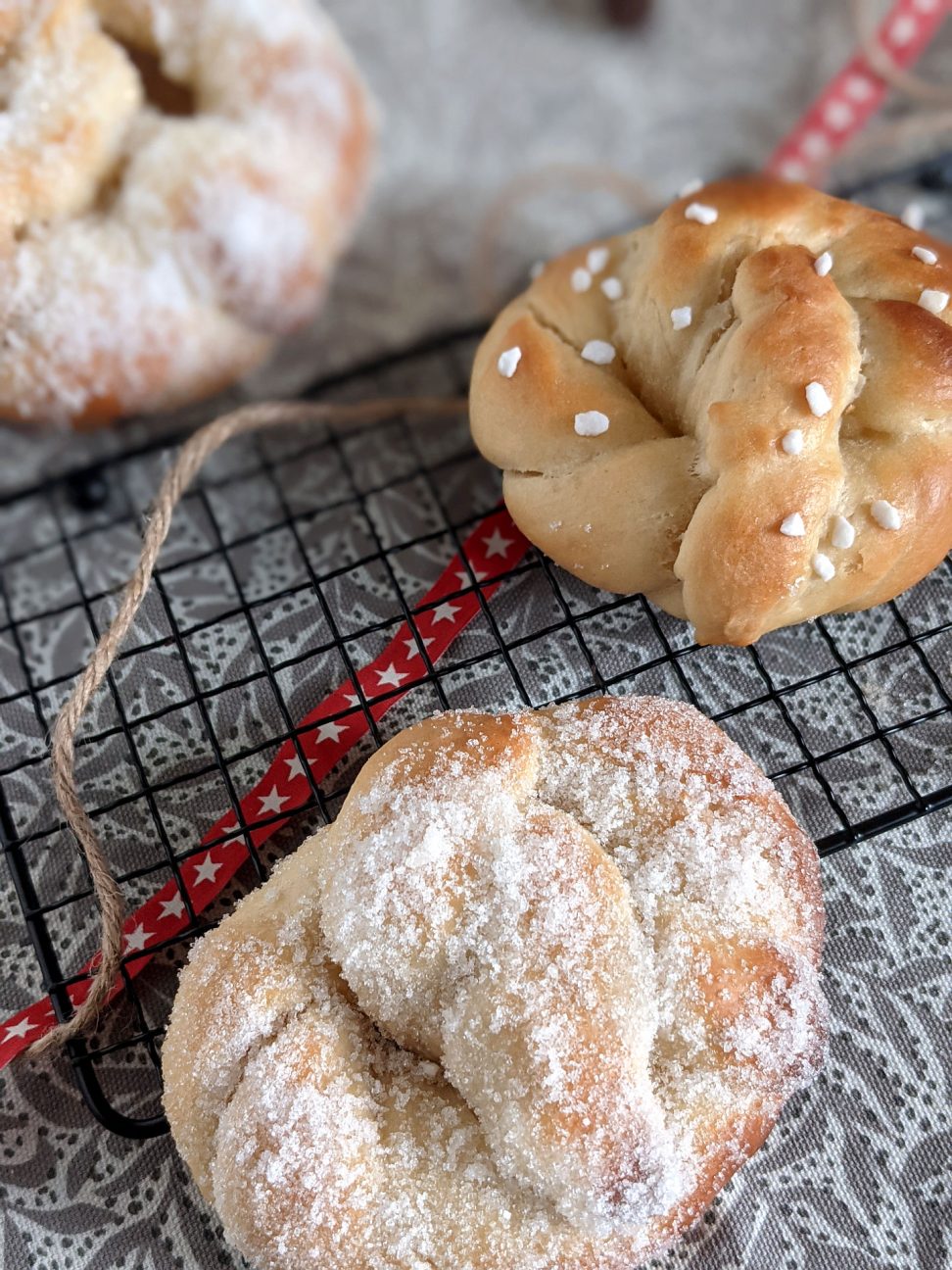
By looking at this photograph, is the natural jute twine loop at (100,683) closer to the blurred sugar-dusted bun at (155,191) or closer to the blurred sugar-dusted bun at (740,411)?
the blurred sugar-dusted bun at (155,191)

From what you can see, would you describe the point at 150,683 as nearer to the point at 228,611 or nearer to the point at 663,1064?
the point at 228,611

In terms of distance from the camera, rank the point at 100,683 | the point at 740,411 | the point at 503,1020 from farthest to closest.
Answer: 1. the point at 100,683
2. the point at 740,411
3. the point at 503,1020

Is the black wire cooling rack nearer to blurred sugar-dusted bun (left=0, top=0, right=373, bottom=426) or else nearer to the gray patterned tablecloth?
the gray patterned tablecloth

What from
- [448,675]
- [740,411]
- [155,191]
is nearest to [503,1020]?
[448,675]

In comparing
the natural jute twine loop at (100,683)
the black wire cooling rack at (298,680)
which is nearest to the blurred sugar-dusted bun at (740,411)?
the black wire cooling rack at (298,680)

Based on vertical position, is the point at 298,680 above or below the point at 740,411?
below

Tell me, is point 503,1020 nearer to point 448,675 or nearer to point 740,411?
point 448,675
